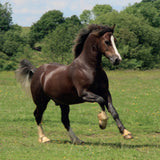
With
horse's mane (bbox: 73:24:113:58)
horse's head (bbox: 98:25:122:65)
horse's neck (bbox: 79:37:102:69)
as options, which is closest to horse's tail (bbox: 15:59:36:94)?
horse's mane (bbox: 73:24:113:58)

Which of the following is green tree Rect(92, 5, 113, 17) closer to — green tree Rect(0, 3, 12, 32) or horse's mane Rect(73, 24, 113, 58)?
green tree Rect(0, 3, 12, 32)

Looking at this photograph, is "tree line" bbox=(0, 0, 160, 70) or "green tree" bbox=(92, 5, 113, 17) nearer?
"tree line" bbox=(0, 0, 160, 70)

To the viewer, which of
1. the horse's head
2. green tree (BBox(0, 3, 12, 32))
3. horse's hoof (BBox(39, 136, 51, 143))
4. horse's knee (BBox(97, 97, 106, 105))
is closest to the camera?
the horse's head

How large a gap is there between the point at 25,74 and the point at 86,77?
11.2 ft

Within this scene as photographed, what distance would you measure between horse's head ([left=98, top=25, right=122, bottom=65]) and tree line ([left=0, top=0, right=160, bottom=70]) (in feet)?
94.9

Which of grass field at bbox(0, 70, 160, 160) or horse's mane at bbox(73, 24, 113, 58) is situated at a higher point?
horse's mane at bbox(73, 24, 113, 58)

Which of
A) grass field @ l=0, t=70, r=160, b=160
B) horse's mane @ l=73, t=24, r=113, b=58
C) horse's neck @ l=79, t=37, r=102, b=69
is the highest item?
horse's mane @ l=73, t=24, r=113, b=58

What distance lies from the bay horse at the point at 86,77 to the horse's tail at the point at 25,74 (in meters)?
1.06

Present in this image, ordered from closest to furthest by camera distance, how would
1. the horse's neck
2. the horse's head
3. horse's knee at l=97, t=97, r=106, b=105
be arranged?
the horse's head
horse's knee at l=97, t=97, r=106, b=105
the horse's neck

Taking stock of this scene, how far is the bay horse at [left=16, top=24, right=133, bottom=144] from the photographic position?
7.88 metres

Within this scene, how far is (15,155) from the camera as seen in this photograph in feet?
23.9

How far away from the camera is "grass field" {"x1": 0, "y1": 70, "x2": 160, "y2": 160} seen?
23.6 ft

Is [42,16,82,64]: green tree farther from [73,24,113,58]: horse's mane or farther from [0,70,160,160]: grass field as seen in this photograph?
[73,24,113,58]: horse's mane

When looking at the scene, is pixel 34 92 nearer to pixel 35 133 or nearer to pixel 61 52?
pixel 35 133
